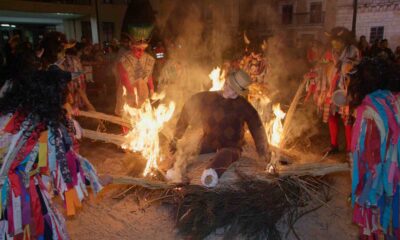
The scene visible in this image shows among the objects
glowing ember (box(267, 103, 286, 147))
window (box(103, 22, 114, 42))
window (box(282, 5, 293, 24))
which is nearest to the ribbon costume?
glowing ember (box(267, 103, 286, 147))

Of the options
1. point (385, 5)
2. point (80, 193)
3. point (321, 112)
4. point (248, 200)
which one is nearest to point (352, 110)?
point (248, 200)

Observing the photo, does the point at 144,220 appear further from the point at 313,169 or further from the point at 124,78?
the point at 124,78

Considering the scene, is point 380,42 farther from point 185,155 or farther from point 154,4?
point 154,4

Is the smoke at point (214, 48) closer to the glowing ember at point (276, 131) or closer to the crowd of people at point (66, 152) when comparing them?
the glowing ember at point (276, 131)

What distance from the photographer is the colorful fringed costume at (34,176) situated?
2.13m

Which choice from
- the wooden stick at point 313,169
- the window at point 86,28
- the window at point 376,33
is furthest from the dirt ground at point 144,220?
the window at point 376,33

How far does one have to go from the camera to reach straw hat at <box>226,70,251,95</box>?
390 centimetres

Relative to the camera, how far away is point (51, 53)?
543 cm

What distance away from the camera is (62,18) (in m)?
22.2

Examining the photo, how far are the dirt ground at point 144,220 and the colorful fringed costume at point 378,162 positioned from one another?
72 centimetres

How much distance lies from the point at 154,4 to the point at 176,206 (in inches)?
858

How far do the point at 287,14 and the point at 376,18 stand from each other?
7.44 meters

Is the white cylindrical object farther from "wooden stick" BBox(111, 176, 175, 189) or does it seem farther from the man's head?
the man's head

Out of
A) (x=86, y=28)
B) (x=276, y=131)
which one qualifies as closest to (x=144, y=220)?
(x=276, y=131)
